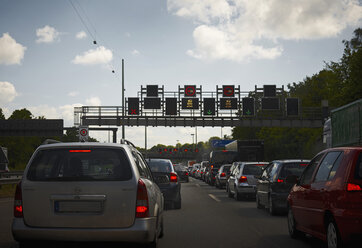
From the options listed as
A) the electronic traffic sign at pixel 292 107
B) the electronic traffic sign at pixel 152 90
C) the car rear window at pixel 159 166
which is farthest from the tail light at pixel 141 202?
the electronic traffic sign at pixel 292 107

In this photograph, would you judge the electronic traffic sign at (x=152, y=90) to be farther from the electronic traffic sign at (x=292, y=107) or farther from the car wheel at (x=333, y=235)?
the car wheel at (x=333, y=235)

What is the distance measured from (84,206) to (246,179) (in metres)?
14.3

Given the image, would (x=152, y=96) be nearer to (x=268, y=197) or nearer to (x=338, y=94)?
(x=338, y=94)

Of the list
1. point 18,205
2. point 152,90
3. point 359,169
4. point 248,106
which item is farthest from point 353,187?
point 248,106

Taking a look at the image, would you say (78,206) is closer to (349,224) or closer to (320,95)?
(349,224)

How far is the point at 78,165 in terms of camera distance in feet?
23.9

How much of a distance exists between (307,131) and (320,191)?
2250 inches

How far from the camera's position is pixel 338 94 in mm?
54688

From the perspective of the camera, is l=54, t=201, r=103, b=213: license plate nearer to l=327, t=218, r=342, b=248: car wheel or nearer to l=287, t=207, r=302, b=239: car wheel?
l=327, t=218, r=342, b=248: car wheel

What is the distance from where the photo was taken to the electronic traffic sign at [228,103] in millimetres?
52594

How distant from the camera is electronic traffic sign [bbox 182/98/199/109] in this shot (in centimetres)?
5256

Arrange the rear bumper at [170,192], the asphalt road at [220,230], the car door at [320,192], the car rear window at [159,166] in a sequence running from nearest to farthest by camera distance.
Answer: the car door at [320,192] < the asphalt road at [220,230] < the rear bumper at [170,192] < the car rear window at [159,166]

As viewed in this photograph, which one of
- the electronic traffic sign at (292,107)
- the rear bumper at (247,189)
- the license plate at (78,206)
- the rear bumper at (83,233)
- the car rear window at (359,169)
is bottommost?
the rear bumper at (247,189)

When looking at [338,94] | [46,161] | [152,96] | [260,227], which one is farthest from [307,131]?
[46,161]
